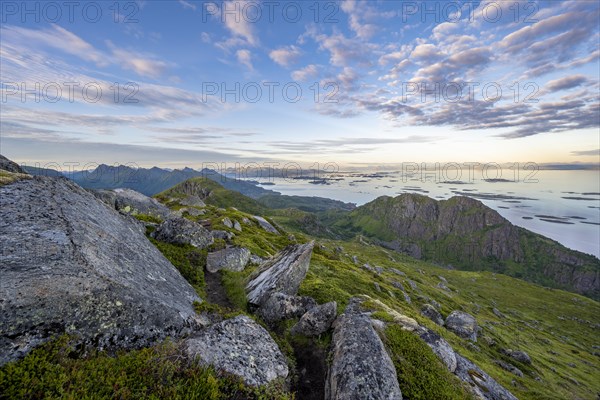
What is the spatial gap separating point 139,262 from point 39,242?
466 cm

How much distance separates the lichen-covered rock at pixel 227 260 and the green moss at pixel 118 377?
1421cm

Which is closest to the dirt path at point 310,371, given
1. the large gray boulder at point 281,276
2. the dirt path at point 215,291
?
the large gray boulder at point 281,276

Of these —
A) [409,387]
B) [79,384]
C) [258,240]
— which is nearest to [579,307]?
[258,240]

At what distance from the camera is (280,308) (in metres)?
18.3

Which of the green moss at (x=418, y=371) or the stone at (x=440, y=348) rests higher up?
the green moss at (x=418, y=371)

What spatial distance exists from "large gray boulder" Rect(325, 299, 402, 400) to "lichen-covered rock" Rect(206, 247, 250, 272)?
44.6 ft

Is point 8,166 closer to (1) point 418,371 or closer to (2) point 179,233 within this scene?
(2) point 179,233

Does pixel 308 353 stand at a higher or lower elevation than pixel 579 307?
higher

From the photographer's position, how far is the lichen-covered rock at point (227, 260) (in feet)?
79.7

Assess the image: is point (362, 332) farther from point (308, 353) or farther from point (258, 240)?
point (258, 240)

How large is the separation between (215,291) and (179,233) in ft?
25.8

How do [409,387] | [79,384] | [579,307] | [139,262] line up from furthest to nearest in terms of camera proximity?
[579,307] → [139,262] → [409,387] → [79,384]

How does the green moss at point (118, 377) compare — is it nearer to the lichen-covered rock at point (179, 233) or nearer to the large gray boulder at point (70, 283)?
the large gray boulder at point (70, 283)

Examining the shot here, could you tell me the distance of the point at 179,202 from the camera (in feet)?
302
